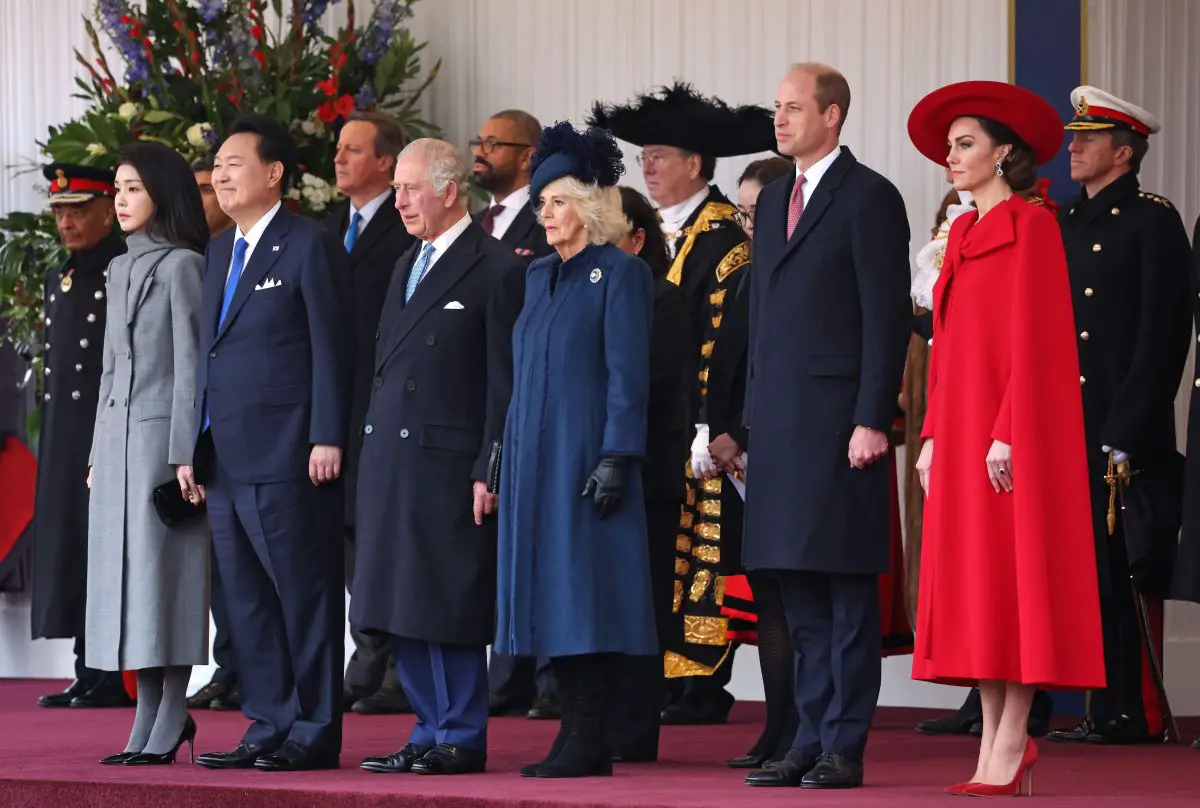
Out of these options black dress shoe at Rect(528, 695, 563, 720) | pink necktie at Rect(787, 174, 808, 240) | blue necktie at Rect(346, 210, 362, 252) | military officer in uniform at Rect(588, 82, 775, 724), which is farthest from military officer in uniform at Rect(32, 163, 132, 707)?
pink necktie at Rect(787, 174, 808, 240)

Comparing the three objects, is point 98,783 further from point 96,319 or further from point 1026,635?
point 96,319

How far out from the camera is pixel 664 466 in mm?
5133

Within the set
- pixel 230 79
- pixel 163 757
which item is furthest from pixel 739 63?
pixel 163 757

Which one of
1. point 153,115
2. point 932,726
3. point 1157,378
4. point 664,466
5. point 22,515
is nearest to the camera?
point 664,466

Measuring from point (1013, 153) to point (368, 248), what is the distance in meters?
2.57

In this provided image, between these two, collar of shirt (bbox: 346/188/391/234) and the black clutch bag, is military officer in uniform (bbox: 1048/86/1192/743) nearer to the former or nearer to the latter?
collar of shirt (bbox: 346/188/391/234)

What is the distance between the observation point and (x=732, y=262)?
5812 mm

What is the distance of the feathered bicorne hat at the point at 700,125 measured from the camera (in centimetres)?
601

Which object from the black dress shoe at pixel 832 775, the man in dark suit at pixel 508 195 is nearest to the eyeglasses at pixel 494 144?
the man in dark suit at pixel 508 195

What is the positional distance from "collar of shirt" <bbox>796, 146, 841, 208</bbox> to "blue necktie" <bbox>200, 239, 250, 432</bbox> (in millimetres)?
1433

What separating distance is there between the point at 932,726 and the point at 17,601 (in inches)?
164

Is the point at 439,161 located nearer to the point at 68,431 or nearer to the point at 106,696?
the point at 68,431

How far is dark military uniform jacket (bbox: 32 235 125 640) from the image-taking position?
6926 millimetres

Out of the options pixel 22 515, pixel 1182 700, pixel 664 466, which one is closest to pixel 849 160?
pixel 664 466
